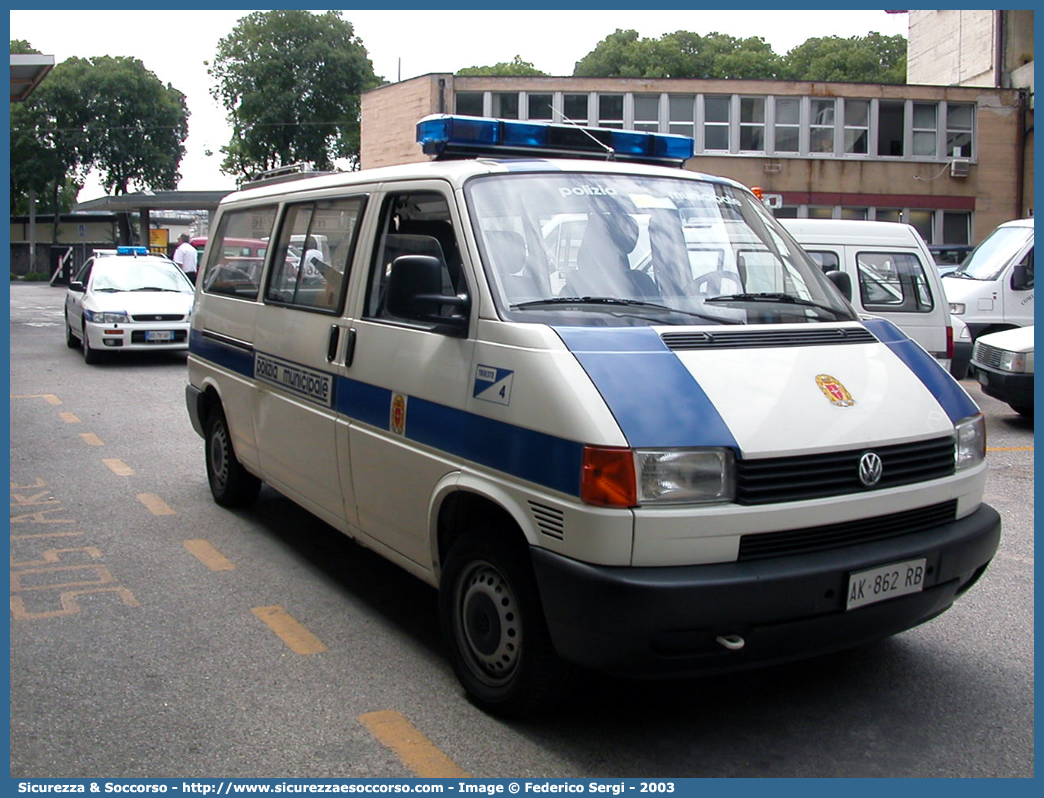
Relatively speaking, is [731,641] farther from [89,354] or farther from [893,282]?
[89,354]

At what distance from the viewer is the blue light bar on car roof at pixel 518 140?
5.27m

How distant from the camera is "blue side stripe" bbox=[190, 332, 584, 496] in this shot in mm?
3797

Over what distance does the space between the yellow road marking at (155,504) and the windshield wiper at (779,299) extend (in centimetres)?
447

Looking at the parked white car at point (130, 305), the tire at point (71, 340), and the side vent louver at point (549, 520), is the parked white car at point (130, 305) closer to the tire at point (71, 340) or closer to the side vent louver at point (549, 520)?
the tire at point (71, 340)

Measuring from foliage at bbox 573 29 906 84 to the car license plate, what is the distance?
62853 millimetres

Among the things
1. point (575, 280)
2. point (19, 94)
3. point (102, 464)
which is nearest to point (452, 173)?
point (575, 280)

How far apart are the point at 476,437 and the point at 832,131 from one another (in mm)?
36894

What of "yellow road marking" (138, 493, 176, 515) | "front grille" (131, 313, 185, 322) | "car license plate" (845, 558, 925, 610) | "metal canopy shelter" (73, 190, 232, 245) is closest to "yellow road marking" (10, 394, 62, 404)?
"front grille" (131, 313, 185, 322)

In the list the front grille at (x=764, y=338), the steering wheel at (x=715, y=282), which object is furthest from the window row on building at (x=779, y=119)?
the front grille at (x=764, y=338)

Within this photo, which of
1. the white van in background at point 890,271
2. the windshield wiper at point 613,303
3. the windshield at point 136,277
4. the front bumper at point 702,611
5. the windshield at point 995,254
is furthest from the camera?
the windshield at point 136,277

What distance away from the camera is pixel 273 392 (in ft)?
20.6

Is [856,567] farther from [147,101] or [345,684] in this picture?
[147,101]

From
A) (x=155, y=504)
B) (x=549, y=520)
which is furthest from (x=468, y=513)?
(x=155, y=504)

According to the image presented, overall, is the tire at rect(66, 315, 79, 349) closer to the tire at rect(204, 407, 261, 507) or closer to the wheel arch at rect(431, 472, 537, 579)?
the tire at rect(204, 407, 261, 507)
